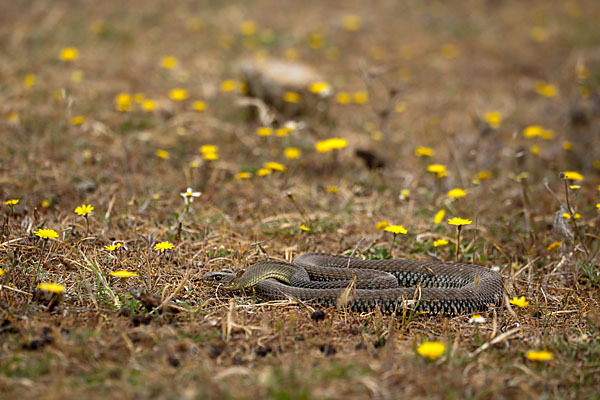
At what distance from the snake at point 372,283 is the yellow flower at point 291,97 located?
13.6 feet

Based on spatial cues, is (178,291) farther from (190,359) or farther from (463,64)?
(463,64)

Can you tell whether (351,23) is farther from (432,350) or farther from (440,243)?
(432,350)

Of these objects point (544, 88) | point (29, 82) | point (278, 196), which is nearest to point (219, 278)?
point (278, 196)

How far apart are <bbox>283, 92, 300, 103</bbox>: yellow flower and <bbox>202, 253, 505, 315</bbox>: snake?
163 inches

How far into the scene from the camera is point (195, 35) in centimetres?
1452

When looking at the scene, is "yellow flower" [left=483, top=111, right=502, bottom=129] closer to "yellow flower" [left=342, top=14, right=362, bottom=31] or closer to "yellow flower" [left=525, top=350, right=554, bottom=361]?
"yellow flower" [left=525, top=350, right=554, bottom=361]

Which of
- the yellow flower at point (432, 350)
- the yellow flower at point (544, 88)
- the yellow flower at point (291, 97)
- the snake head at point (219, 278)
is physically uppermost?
the yellow flower at point (432, 350)

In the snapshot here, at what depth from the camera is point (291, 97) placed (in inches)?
378

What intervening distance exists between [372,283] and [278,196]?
278cm

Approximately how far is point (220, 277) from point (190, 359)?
1.41 metres

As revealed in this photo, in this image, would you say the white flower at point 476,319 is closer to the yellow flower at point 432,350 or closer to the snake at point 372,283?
the snake at point 372,283

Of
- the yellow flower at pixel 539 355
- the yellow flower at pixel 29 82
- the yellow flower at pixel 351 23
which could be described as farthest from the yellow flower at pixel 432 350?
the yellow flower at pixel 351 23

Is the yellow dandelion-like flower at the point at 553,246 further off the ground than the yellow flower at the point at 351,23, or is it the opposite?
the yellow flower at the point at 351,23

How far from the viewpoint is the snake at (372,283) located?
195 inches
